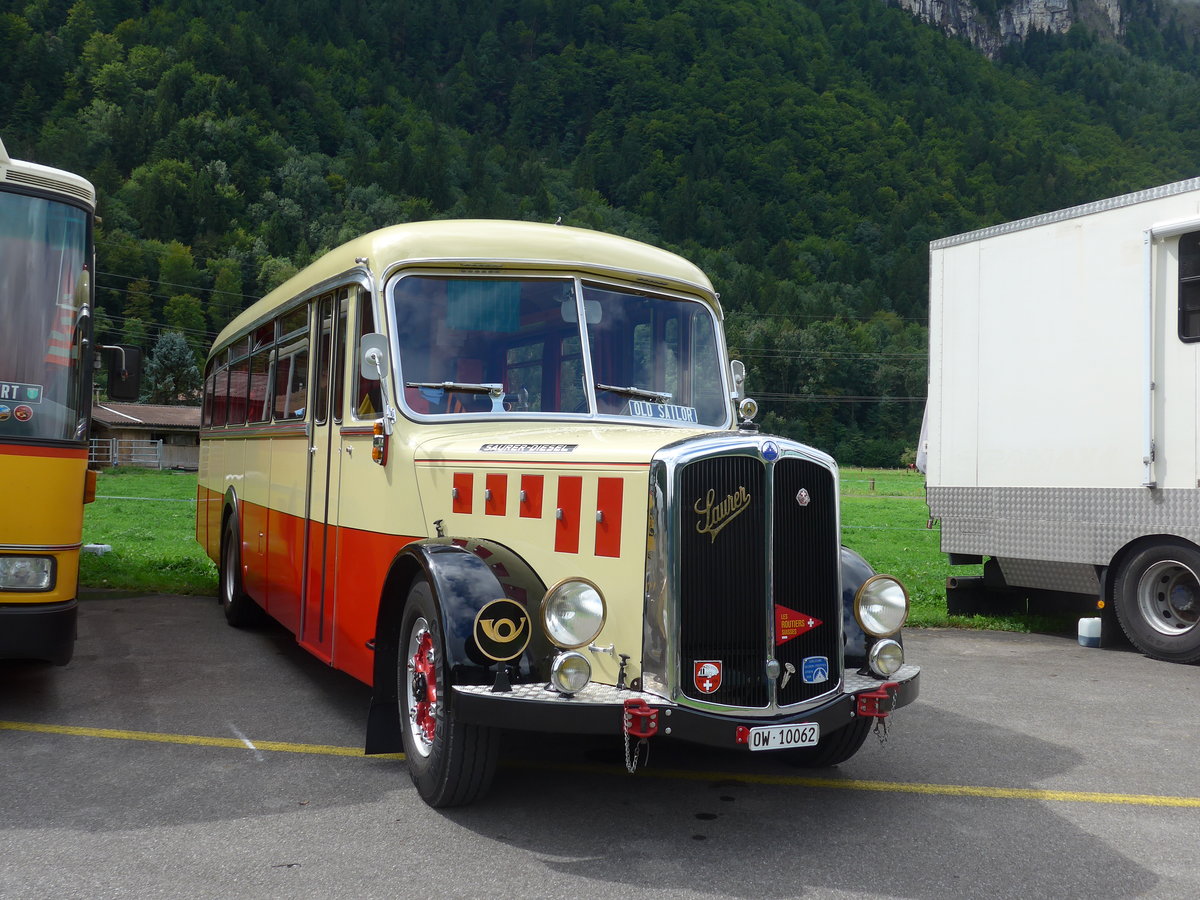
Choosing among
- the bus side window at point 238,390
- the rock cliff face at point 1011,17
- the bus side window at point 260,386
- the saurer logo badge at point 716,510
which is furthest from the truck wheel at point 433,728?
the rock cliff face at point 1011,17

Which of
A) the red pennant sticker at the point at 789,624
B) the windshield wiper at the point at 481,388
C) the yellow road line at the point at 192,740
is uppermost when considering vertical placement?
the windshield wiper at the point at 481,388

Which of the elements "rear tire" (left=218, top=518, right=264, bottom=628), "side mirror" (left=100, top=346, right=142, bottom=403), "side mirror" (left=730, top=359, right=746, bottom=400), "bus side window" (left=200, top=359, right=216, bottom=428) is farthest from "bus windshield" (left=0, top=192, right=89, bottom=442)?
"bus side window" (left=200, top=359, right=216, bottom=428)

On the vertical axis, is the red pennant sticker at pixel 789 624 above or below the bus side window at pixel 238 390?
below

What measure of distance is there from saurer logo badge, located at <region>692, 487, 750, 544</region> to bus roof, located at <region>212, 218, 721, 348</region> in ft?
6.16

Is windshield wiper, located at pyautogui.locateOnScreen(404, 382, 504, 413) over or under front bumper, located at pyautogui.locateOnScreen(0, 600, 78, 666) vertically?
over

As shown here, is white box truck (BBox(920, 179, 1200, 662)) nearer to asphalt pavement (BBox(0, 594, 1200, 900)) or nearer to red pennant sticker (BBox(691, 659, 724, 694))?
asphalt pavement (BBox(0, 594, 1200, 900))

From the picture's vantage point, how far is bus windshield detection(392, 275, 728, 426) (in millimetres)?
5793

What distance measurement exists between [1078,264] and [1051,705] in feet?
13.8

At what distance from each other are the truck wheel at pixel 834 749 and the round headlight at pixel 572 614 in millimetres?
1488

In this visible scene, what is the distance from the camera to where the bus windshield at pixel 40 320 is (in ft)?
20.1

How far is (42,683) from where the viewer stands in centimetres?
735

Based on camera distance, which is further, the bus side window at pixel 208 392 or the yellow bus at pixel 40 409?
the bus side window at pixel 208 392

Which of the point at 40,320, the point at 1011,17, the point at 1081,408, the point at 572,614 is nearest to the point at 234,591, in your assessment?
the point at 40,320

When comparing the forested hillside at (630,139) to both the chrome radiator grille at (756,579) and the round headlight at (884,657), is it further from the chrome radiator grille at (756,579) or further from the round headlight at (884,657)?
the chrome radiator grille at (756,579)
